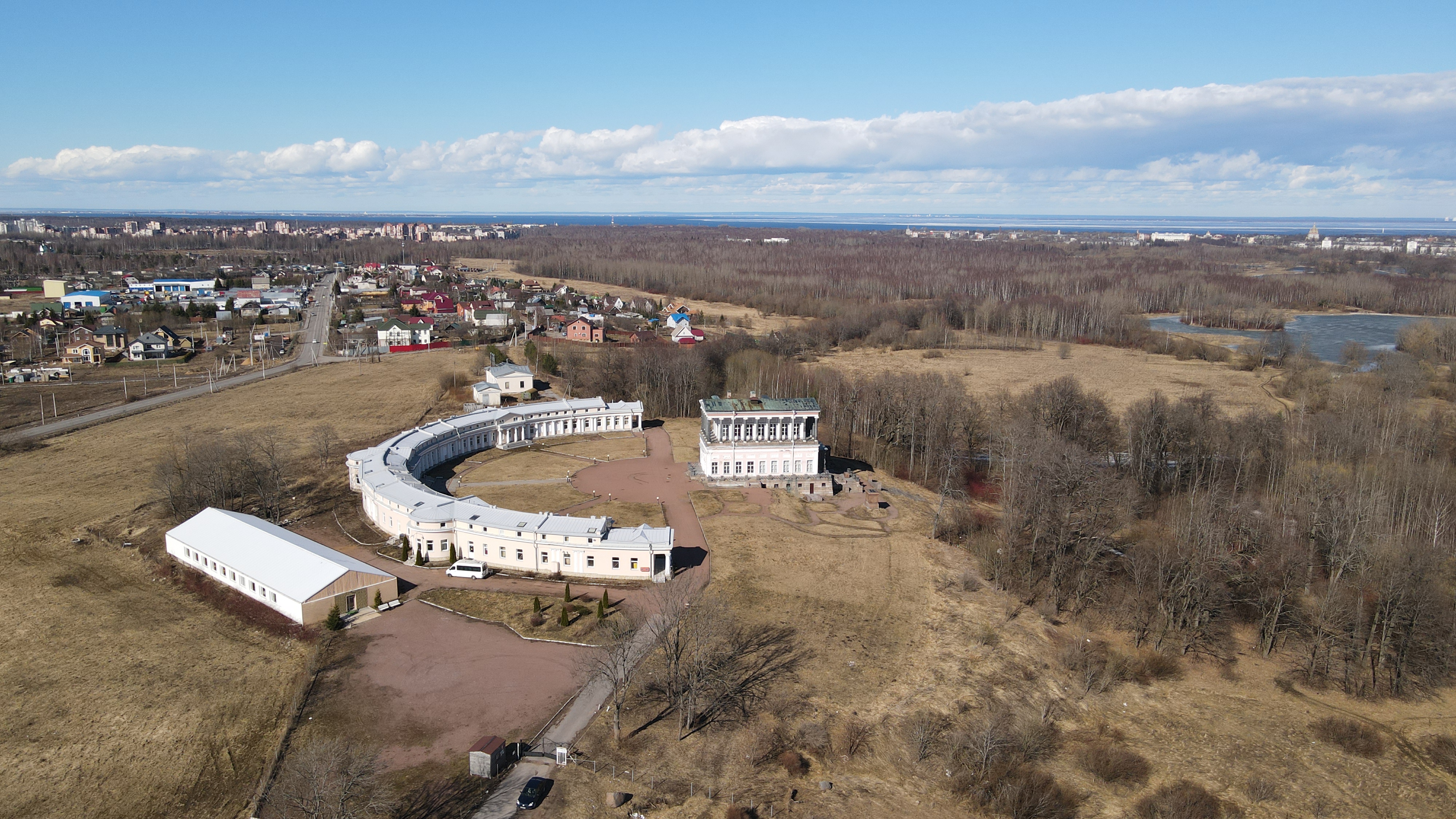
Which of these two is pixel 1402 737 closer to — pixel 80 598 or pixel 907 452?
pixel 907 452

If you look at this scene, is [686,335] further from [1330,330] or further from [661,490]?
[1330,330]

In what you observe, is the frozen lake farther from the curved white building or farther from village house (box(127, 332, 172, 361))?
village house (box(127, 332, 172, 361))

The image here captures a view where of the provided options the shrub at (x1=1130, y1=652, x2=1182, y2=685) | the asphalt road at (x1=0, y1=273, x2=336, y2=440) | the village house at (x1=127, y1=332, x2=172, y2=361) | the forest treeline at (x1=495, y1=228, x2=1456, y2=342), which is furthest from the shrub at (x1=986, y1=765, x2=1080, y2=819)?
the village house at (x1=127, y1=332, x2=172, y2=361)

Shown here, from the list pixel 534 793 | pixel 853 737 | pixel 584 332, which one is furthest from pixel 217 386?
pixel 853 737

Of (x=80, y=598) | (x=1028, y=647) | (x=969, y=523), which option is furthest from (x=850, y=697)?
(x=80, y=598)

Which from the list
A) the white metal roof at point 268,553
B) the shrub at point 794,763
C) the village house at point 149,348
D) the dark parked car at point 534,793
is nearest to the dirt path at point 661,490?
the shrub at point 794,763
